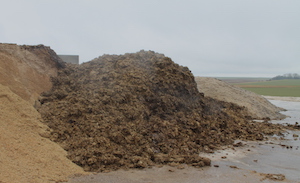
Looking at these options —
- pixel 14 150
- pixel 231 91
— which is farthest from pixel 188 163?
pixel 231 91

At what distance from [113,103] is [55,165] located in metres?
3.04

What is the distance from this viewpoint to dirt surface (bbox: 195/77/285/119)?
531 inches

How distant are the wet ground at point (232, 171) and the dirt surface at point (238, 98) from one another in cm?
650

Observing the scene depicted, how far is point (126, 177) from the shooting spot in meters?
4.81

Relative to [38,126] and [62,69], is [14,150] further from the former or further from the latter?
[62,69]

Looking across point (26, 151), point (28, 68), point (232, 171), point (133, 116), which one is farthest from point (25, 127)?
point (232, 171)

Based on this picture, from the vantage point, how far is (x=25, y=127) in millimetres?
5777

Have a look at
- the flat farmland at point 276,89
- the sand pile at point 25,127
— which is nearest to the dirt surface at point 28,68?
the sand pile at point 25,127

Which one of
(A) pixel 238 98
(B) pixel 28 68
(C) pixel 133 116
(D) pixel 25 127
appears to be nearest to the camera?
(D) pixel 25 127

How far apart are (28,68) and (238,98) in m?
11.1

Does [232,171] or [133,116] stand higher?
[133,116]

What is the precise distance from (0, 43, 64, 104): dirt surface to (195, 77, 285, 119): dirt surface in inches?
353

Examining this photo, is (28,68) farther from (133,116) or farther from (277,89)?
(277,89)

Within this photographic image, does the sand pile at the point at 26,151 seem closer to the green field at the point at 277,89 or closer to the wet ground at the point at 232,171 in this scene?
the wet ground at the point at 232,171
